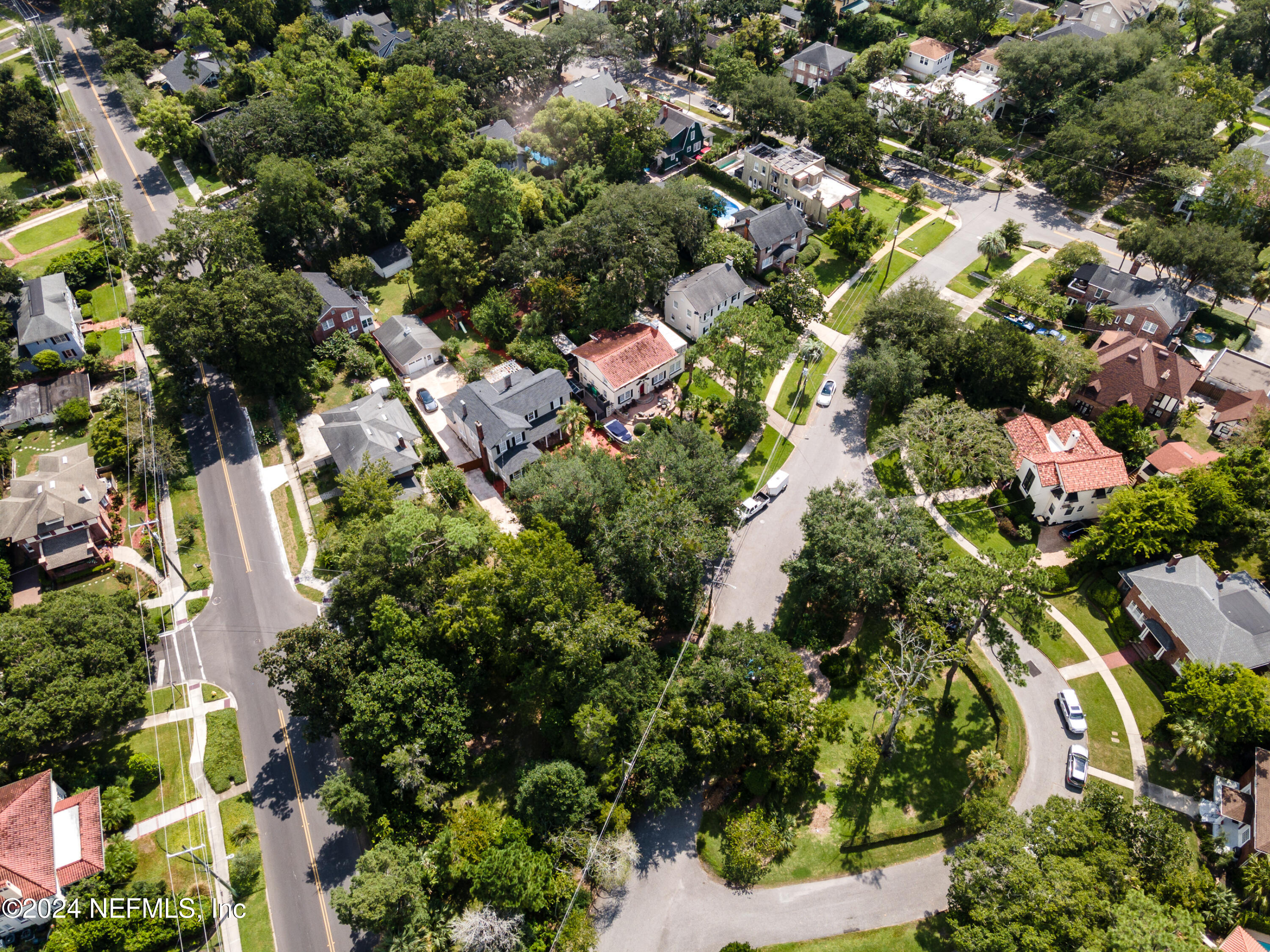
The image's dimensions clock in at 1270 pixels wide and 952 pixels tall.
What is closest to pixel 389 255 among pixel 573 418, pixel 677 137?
pixel 573 418

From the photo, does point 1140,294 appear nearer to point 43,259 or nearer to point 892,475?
point 892,475

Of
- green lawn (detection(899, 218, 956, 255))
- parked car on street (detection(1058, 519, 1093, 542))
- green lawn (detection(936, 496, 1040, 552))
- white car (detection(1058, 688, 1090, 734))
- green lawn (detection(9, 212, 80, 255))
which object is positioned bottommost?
white car (detection(1058, 688, 1090, 734))

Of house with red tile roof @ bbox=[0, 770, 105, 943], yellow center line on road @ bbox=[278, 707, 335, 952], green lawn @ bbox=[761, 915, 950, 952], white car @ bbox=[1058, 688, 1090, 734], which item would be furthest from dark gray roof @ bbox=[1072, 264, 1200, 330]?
house with red tile roof @ bbox=[0, 770, 105, 943]

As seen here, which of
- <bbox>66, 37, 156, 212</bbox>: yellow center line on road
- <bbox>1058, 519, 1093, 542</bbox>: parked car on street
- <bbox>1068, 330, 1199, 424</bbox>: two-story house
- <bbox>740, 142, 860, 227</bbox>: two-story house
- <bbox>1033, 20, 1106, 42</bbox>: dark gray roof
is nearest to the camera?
<bbox>1058, 519, 1093, 542</bbox>: parked car on street

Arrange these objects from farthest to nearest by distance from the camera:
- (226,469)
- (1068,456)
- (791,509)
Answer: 1. (226,469)
2. (791,509)
3. (1068,456)

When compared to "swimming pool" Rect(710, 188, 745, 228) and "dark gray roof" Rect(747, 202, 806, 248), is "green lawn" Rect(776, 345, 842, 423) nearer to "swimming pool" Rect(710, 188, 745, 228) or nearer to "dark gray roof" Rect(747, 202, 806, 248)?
"dark gray roof" Rect(747, 202, 806, 248)

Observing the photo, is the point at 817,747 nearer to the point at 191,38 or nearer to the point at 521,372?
the point at 521,372
